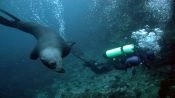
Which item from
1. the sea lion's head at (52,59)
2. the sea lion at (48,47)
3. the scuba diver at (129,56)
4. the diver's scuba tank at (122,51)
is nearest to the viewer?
the sea lion's head at (52,59)

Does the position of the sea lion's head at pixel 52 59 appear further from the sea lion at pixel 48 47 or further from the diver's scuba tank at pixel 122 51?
the diver's scuba tank at pixel 122 51

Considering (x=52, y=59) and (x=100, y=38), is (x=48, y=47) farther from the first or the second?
(x=100, y=38)

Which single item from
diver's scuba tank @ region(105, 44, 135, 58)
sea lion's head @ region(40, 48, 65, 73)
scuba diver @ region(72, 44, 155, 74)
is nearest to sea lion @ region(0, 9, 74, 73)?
sea lion's head @ region(40, 48, 65, 73)

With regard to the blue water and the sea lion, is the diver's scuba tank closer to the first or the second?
the sea lion

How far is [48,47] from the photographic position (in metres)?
5.11

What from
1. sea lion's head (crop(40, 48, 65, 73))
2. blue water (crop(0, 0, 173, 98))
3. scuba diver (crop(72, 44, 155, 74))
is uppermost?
blue water (crop(0, 0, 173, 98))

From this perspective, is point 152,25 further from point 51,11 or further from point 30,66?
point 51,11

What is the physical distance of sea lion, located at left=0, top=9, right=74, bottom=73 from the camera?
179 inches

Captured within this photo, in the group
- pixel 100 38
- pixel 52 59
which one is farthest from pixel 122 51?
pixel 100 38

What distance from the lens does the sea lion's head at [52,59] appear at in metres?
4.41

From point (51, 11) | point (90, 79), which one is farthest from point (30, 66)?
point (51, 11)

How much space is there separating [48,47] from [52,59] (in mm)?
585

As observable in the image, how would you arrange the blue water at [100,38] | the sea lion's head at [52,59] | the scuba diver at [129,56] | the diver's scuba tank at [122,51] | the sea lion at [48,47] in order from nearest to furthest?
1. the sea lion's head at [52,59]
2. the sea lion at [48,47]
3. the scuba diver at [129,56]
4. the diver's scuba tank at [122,51]
5. the blue water at [100,38]

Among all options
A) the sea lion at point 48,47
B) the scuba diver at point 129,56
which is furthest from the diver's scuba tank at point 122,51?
the sea lion at point 48,47
